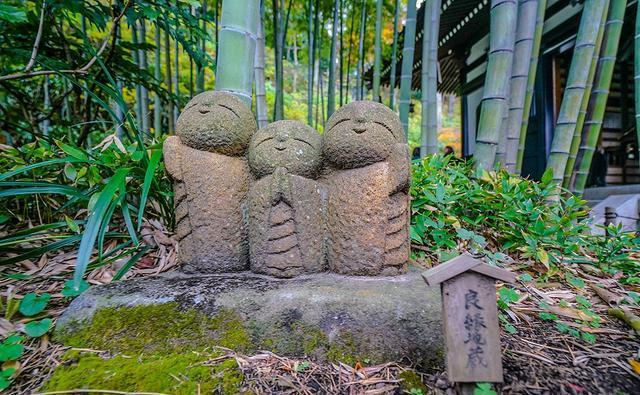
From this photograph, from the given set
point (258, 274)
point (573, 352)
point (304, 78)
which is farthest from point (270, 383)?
point (304, 78)

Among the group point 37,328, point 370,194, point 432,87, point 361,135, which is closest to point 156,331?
point 37,328

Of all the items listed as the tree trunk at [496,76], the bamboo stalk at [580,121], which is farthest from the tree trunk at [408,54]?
the bamboo stalk at [580,121]

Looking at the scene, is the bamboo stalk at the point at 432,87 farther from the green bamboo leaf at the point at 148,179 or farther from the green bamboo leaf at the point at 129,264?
the green bamboo leaf at the point at 129,264

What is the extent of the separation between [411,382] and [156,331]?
0.91 m

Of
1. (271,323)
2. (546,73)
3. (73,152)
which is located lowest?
(271,323)

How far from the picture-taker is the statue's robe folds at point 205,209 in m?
1.61

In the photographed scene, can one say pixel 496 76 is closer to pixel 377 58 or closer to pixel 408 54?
pixel 408 54

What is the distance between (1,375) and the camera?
1055 mm

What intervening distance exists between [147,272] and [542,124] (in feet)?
21.1

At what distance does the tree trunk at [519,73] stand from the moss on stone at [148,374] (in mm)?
2748

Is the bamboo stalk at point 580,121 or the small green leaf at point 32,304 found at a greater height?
the bamboo stalk at point 580,121

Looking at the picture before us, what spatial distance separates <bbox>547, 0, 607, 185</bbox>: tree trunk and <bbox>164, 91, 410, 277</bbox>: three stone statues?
204cm

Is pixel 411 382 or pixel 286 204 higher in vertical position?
pixel 286 204

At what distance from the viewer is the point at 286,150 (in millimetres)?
1599
